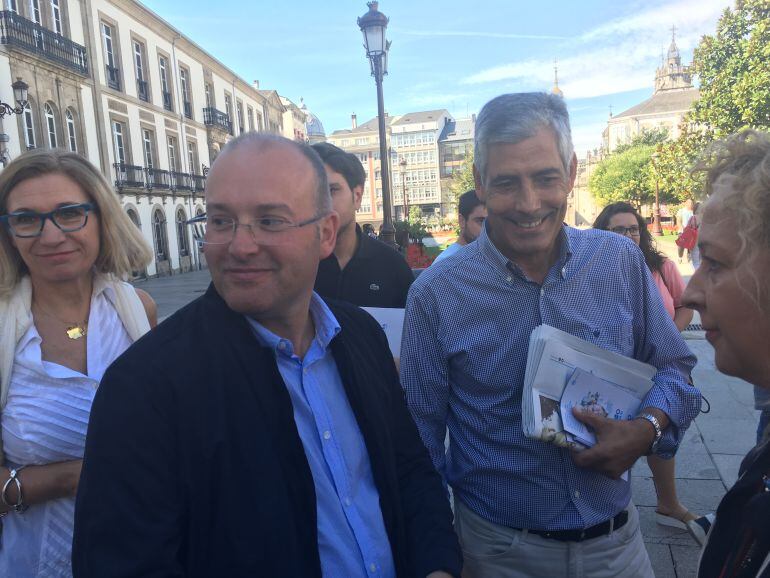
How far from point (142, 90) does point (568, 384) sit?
3115 cm

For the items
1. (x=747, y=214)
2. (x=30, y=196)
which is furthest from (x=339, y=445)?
(x=30, y=196)

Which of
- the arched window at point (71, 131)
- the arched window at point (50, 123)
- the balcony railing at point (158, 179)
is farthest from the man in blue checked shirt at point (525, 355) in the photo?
the balcony railing at point (158, 179)

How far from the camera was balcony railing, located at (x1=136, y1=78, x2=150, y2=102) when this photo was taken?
1097 inches

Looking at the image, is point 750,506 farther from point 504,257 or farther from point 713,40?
point 713,40

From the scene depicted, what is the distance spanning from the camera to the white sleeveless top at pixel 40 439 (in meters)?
1.75

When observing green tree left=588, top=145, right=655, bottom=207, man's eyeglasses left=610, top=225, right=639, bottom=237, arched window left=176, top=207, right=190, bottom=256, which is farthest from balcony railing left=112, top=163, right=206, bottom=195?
green tree left=588, top=145, right=655, bottom=207

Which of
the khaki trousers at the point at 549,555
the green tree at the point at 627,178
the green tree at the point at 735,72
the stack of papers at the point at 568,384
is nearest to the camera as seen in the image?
the stack of papers at the point at 568,384

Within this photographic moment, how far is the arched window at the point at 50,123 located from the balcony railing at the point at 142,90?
6618mm

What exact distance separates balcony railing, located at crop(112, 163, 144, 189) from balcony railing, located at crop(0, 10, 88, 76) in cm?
415

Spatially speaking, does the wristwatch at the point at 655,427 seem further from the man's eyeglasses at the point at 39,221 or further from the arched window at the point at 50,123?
the arched window at the point at 50,123

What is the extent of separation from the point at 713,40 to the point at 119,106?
24394 mm

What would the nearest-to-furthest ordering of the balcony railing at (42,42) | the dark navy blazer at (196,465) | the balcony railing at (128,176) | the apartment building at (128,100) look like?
the dark navy blazer at (196,465), the balcony railing at (42,42), the apartment building at (128,100), the balcony railing at (128,176)

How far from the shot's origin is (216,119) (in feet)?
116

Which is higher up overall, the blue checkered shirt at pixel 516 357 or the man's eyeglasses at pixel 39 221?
the man's eyeglasses at pixel 39 221
